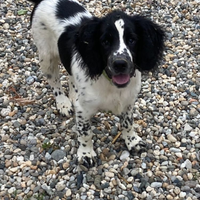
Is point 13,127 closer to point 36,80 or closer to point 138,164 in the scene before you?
point 36,80

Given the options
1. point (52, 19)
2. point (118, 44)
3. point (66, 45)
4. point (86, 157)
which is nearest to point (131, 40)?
point (118, 44)

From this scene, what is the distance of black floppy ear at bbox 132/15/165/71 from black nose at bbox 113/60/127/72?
0.27m

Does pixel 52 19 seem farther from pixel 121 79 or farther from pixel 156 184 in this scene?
pixel 156 184

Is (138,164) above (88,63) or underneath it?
underneath

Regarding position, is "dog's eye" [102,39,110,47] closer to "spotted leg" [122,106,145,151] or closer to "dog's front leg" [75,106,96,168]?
"dog's front leg" [75,106,96,168]

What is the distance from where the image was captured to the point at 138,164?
3646mm

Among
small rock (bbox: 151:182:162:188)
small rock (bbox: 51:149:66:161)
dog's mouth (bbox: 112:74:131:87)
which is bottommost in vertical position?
small rock (bbox: 51:149:66:161)

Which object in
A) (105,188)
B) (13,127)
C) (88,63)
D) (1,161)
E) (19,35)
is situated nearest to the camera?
(88,63)

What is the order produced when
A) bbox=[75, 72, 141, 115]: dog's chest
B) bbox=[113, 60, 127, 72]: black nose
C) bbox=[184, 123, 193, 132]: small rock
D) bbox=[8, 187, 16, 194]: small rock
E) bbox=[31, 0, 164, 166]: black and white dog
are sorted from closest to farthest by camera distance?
bbox=[113, 60, 127, 72]: black nose, bbox=[31, 0, 164, 166]: black and white dog, bbox=[75, 72, 141, 115]: dog's chest, bbox=[8, 187, 16, 194]: small rock, bbox=[184, 123, 193, 132]: small rock

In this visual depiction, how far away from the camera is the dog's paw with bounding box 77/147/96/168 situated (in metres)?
3.62

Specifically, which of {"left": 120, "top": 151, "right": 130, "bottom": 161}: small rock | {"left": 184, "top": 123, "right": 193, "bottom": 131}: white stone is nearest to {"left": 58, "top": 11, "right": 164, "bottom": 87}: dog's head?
{"left": 120, "top": 151, "right": 130, "bottom": 161}: small rock

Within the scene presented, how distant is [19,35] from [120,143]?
8.04ft

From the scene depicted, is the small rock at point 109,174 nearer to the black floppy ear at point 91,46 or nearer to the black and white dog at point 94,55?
the black and white dog at point 94,55

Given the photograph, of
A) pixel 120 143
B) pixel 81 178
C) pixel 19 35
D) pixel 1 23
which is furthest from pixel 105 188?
pixel 1 23
